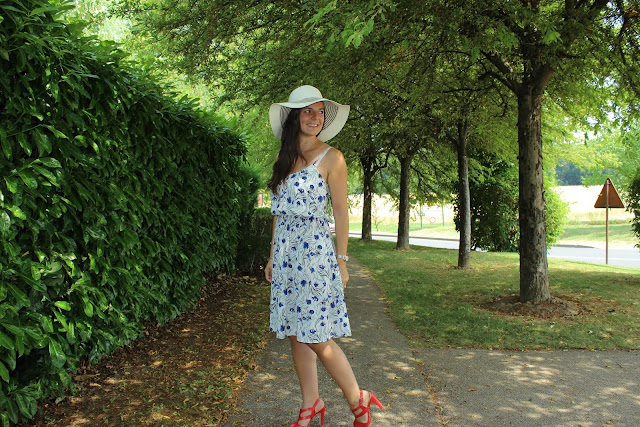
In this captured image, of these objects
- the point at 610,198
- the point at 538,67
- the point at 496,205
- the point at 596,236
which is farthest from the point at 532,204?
the point at 596,236

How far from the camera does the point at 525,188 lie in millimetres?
7223

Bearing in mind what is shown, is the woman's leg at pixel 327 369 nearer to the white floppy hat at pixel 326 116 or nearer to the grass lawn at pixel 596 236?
the white floppy hat at pixel 326 116

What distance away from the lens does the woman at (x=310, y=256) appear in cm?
322

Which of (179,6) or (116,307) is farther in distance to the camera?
(179,6)

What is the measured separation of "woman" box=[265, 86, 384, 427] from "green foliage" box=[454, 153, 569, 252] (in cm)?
1360

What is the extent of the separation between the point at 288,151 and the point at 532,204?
4.96 metres

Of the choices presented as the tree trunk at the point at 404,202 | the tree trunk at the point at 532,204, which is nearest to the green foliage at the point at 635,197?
the tree trunk at the point at 532,204

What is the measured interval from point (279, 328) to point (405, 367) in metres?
1.73

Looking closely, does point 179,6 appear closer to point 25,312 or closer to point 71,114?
point 71,114

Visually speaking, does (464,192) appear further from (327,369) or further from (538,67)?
(327,369)

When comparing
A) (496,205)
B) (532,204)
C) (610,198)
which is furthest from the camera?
(496,205)

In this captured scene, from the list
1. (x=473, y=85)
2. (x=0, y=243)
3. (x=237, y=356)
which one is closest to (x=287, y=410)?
(x=237, y=356)

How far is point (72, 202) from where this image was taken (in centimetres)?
337

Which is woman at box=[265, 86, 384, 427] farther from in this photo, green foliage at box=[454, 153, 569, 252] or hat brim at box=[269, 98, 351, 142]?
green foliage at box=[454, 153, 569, 252]
